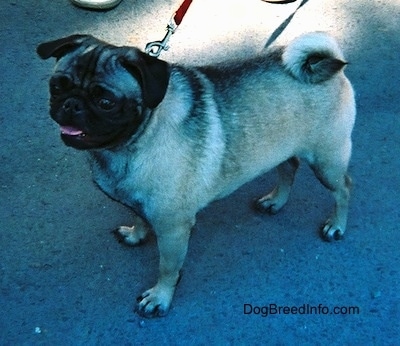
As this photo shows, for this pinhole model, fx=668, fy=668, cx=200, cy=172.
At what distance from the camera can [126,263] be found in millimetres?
3055

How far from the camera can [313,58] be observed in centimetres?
266

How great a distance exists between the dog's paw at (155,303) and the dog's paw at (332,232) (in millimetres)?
815

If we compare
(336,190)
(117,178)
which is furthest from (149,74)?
(336,190)

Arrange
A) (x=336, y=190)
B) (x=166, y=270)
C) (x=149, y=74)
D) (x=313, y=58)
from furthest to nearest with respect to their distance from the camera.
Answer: (x=336, y=190)
(x=166, y=270)
(x=313, y=58)
(x=149, y=74)

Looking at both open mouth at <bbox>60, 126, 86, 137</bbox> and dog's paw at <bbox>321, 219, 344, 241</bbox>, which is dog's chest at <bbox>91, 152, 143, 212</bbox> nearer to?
open mouth at <bbox>60, 126, 86, 137</bbox>

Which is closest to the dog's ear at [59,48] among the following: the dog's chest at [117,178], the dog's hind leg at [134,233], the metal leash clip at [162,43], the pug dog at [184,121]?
the pug dog at [184,121]

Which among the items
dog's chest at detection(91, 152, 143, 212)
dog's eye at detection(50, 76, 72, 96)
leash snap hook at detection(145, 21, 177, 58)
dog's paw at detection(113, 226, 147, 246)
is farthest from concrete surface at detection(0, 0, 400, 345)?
dog's eye at detection(50, 76, 72, 96)

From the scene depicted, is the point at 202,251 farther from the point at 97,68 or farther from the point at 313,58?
the point at 97,68


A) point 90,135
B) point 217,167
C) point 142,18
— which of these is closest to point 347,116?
point 217,167

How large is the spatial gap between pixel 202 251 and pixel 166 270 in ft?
1.26

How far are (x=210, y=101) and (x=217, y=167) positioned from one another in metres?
0.26

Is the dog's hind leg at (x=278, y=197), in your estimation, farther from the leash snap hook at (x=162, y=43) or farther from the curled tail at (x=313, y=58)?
the leash snap hook at (x=162, y=43)

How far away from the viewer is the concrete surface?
111 inches

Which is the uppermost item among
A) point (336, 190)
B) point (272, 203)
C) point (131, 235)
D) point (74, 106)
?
point (74, 106)
